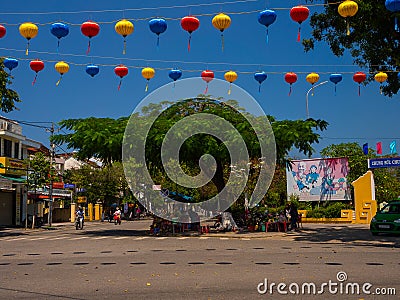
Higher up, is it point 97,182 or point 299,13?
point 299,13

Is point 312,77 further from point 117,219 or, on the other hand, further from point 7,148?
point 117,219

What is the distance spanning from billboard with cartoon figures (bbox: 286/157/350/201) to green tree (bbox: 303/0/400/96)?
18.3 meters

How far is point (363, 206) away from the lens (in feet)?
120

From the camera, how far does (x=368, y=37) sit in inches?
794

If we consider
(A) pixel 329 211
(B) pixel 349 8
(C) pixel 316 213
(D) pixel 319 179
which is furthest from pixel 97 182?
(B) pixel 349 8

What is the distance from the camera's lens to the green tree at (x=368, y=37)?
743 inches

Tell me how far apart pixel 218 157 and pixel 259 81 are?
25.7 feet

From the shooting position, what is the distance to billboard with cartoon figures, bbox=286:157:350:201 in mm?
39750

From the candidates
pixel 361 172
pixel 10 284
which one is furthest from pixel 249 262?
pixel 361 172

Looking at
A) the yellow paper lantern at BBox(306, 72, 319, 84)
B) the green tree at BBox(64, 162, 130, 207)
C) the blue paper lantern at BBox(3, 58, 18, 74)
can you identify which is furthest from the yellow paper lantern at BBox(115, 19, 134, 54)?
the green tree at BBox(64, 162, 130, 207)

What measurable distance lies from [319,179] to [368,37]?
2174 centimetres

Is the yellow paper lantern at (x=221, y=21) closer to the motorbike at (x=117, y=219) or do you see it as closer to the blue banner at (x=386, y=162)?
the blue banner at (x=386, y=162)

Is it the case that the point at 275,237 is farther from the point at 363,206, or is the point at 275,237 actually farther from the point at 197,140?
the point at 363,206

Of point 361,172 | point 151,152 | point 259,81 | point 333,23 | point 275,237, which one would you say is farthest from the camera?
point 361,172
